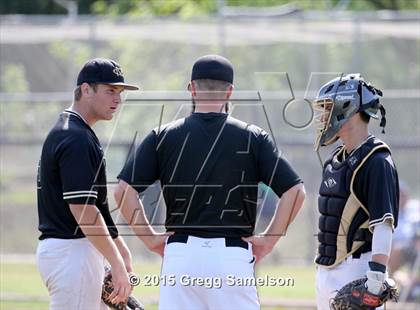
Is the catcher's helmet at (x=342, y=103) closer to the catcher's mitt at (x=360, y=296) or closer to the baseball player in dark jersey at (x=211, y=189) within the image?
the baseball player in dark jersey at (x=211, y=189)

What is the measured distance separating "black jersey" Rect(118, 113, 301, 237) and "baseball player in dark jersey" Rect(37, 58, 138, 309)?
34 cm

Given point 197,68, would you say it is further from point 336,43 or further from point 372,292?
point 336,43

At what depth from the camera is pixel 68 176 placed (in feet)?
21.9

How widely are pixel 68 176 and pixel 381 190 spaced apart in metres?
2.04

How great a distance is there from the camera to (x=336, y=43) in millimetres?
14281

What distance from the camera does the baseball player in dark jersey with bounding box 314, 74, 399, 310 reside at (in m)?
6.58

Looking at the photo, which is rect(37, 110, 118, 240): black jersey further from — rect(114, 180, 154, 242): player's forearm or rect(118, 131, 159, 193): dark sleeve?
rect(118, 131, 159, 193): dark sleeve

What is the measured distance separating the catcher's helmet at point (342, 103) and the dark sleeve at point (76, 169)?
5.42 ft

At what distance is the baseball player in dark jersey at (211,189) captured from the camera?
654cm

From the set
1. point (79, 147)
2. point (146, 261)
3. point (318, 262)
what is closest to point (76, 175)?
point (79, 147)

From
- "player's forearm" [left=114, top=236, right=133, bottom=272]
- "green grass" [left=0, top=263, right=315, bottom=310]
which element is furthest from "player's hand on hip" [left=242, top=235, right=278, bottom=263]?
"green grass" [left=0, top=263, right=315, bottom=310]

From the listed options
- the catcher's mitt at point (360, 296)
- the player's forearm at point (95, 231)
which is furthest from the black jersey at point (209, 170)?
the catcher's mitt at point (360, 296)

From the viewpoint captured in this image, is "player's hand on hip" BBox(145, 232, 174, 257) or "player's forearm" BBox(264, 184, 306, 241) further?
"player's hand on hip" BBox(145, 232, 174, 257)

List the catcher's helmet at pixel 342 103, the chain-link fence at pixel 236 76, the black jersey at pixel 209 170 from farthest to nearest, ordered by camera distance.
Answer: the chain-link fence at pixel 236 76 → the catcher's helmet at pixel 342 103 → the black jersey at pixel 209 170
